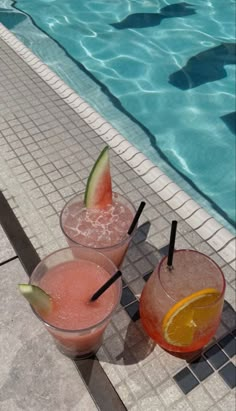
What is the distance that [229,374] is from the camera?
208 centimetres

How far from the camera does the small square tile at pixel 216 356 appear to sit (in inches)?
83.4

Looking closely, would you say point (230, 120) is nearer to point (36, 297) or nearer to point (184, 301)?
point (184, 301)

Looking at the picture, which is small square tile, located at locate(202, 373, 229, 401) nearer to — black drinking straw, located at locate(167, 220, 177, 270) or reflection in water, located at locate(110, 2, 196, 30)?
black drinking straw, located at locate(167, 220, 177, 270)

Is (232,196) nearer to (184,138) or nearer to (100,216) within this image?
(184,138)

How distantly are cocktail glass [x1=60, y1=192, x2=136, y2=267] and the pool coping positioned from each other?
0.89 m

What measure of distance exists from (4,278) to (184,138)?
11.2 ft

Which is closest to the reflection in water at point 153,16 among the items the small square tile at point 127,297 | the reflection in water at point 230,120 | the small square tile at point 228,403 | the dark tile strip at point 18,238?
the reflection in water at point 230,120

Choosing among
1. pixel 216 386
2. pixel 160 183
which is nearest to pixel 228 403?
pixel 216 386

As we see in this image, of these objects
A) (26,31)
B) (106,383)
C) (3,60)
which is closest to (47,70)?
(3,60)

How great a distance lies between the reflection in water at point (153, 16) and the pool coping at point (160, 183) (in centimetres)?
329

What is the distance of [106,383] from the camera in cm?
202

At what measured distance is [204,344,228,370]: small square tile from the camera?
6.95ft

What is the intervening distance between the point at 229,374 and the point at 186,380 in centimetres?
25

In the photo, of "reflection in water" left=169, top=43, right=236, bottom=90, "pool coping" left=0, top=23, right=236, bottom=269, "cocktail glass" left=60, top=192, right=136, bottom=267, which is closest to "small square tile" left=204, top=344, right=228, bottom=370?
"pool coping" left=0, top=23, right=236, bottom=269
